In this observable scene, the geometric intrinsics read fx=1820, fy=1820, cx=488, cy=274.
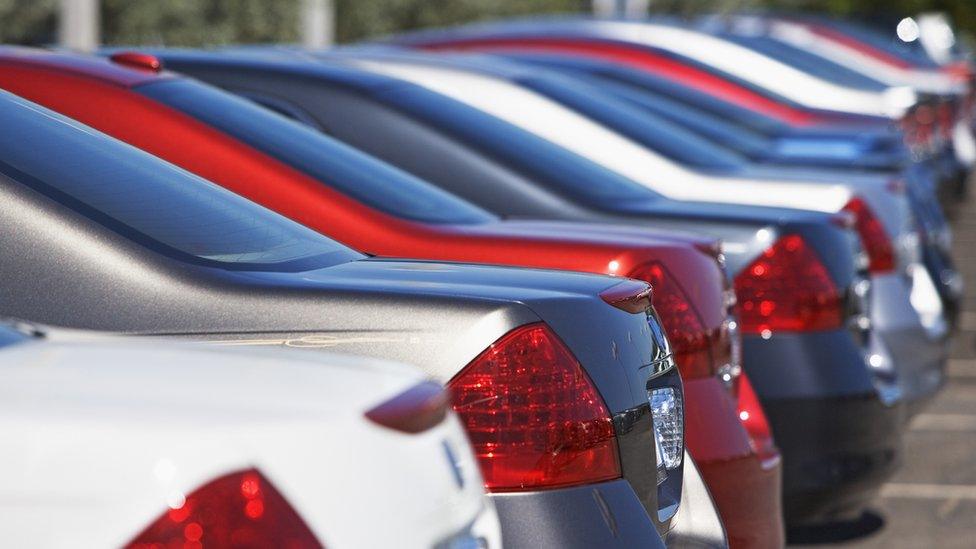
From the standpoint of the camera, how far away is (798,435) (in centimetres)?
545

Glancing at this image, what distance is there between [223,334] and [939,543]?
161 inches

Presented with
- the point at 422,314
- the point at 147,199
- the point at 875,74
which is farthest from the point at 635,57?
the point at 422,314

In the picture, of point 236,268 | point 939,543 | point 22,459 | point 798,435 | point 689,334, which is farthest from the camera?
point 939,543

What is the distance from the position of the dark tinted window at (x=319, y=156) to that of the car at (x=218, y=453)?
2.11 metres

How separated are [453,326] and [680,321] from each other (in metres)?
1.28

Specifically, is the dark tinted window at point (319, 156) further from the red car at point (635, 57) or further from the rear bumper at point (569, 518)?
the red car at point (635, 57)

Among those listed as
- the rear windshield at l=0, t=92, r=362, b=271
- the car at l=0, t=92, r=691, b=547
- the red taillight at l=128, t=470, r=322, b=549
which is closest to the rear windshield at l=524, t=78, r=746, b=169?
the rear windshield at l=0, t=92, r=362, b=271

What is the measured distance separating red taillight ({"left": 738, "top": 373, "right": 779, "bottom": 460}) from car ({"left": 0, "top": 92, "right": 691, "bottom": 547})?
122 cm

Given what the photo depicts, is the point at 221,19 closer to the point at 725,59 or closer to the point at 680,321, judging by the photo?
the point at 725,59

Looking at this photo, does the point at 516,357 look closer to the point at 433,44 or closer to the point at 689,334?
the point at 689,334

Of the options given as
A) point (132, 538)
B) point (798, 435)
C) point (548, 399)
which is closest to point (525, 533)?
point (548, 399)

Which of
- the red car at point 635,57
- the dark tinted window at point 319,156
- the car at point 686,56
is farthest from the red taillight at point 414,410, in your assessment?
the red car at point 635,57

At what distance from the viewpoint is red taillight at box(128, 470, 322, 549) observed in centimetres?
222

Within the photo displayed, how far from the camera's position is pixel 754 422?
4.63m
